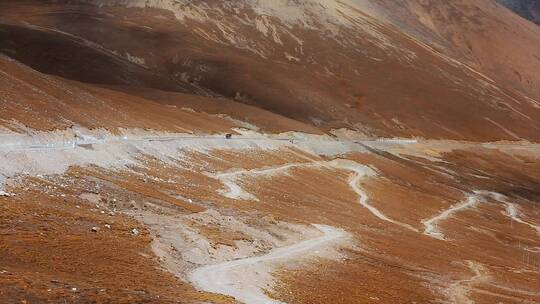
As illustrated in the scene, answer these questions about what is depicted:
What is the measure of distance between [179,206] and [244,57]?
443 feet

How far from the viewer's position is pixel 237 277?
27.1 metres

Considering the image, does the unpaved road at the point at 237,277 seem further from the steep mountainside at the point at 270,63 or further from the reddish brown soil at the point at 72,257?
the steep mountainside at the point at 270,63

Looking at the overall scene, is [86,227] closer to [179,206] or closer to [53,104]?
[179,206]

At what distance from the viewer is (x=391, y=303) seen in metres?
28.7

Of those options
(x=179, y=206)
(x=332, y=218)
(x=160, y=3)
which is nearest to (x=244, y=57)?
(x=160, y=3)

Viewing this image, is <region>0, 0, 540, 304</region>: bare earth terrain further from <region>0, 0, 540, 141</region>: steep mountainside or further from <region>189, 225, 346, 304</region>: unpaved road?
<region>0, 0, 540, 141</region>: steep mountainside

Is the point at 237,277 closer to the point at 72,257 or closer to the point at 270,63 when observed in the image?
the point at 72,257

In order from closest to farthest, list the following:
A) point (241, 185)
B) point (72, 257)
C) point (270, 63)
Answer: point (72, 257) < point (241, 185) < point (270, 63)

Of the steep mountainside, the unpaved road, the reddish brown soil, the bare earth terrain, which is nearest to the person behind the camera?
the reddish brown soil

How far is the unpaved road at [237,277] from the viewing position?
24484 millimetres

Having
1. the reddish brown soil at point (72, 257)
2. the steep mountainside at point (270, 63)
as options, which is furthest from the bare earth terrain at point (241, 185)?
the steep mountainside at point (270, 63)

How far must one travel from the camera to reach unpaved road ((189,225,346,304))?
24.5 meters

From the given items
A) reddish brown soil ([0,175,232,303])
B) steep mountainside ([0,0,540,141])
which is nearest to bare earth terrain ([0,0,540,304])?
reddish brown soil ([0,175,232,303])

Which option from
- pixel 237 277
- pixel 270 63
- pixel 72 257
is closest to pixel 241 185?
pixel 237 277
